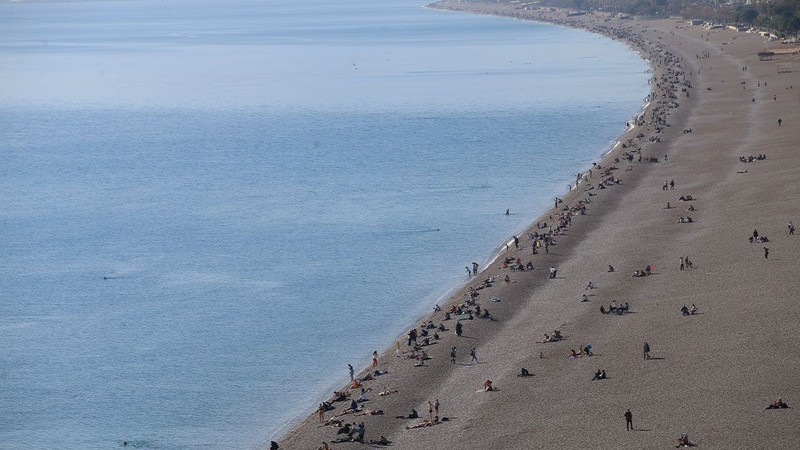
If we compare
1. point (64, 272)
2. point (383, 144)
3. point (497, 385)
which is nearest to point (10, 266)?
point (64, 272)

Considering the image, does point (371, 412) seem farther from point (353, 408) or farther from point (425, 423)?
point (425, 423)

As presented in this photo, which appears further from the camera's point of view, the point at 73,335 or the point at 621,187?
the point at 621,187

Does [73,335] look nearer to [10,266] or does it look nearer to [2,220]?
[10,266]

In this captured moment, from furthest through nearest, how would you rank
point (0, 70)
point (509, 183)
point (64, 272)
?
point (0, 70) → point (509, 183) → point (64, 272)

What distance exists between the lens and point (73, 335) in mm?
37719

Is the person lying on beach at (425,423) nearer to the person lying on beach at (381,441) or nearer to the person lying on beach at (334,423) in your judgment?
the person lying on beach at (381,441)

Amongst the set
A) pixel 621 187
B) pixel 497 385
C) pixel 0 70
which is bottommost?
pixel 497 385

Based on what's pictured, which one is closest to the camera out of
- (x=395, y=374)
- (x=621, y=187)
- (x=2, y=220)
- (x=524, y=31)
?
(x=395, y=374)

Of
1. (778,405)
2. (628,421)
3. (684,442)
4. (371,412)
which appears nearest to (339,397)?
(371,412)

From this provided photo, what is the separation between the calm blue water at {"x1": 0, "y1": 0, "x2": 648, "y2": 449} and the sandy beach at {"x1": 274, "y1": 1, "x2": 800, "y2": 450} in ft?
9.64

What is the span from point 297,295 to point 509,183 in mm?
21537

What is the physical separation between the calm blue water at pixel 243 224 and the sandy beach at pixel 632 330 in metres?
2.94

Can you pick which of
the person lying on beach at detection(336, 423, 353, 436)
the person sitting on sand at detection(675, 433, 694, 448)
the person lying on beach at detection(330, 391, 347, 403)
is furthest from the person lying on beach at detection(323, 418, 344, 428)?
the person sitting on sand at detection(675, 433, 694, 448)

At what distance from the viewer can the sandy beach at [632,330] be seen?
26.2 meters
